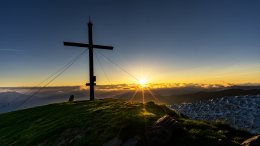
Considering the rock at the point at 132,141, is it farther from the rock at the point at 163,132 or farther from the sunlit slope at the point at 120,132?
the rock at the point at 163,132

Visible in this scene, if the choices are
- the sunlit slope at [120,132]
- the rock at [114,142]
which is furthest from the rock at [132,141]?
the rock at [114,142]

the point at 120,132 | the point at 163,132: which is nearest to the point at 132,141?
the point at 120,132

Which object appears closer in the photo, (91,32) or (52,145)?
(52,145)

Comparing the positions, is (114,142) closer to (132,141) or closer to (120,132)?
(120,132)

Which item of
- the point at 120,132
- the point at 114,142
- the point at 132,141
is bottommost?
the point at 114,142

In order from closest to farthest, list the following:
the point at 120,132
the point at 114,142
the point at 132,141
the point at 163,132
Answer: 1. the point at 132,141
2. the point at 163,132
3. the point at 114,142
4. the point at 120,132

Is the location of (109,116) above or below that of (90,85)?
below

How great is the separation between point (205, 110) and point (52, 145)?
39.4 metres

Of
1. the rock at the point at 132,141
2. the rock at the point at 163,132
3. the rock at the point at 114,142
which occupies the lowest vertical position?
the rock at the point at 114,142

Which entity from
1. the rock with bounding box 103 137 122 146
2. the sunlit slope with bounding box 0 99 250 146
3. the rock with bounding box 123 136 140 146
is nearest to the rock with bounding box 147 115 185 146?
the sunlit slope with bounding box 0 99 250 146

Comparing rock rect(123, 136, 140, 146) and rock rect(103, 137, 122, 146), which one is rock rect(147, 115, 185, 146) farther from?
rock rect(103, 137, 122, 146)

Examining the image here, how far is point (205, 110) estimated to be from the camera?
5022 centimetres

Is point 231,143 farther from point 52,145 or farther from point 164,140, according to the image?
point 52,145

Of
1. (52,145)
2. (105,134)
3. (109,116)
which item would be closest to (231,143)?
(105,134)
